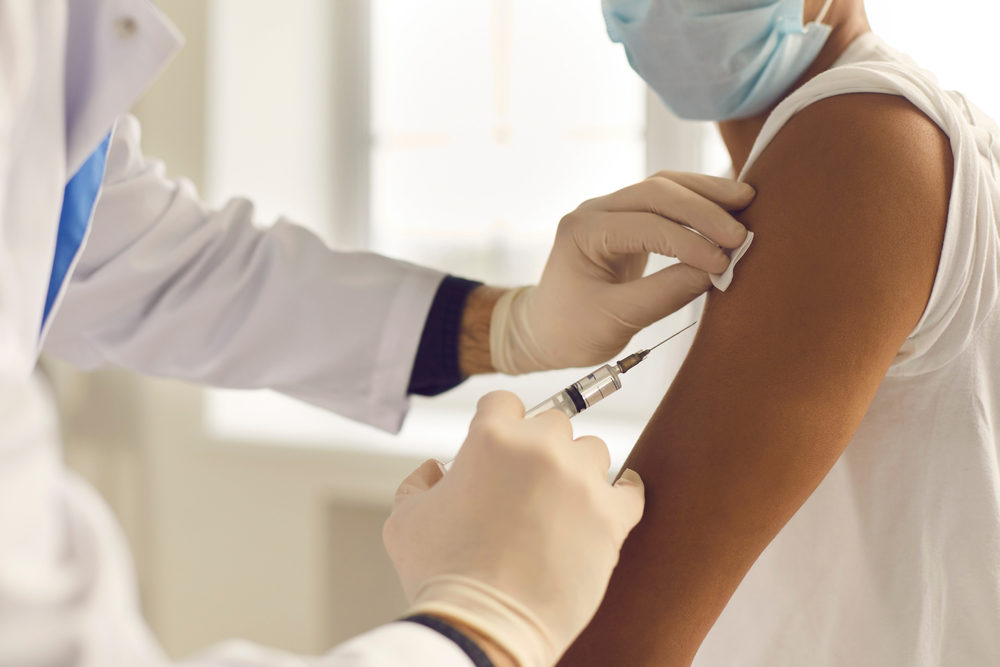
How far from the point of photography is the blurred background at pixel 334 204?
2.34 metres

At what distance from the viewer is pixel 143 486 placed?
256 cm

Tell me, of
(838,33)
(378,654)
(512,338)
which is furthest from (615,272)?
(378,654)

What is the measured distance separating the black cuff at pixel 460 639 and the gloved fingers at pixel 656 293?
0.47m

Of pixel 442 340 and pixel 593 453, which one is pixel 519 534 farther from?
pixel 442 340

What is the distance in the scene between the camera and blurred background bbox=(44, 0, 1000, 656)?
2344 mm

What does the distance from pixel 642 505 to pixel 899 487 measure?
0.29 m

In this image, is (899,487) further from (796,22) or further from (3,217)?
(3,217)

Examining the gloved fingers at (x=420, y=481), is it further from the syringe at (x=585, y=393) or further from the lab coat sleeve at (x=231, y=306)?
the lab coat sleeve at (x=231, y=306)

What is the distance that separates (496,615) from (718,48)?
0.63 meters

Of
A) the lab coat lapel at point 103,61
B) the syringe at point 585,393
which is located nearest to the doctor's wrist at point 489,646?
the syringe at point 585,393

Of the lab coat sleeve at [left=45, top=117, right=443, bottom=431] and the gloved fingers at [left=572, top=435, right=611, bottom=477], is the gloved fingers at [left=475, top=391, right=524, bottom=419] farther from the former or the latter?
the lab coat sleeve at [left=45, top=117, right=443, bottom=431]

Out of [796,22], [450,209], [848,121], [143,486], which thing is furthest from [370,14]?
[848,121]

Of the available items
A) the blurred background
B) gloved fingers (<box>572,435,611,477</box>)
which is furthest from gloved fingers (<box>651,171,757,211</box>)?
the blurred background

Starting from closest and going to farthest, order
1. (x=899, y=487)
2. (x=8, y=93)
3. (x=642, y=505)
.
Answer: (x=8, y=93), (x=642, y=505), (x=899, y=487)
